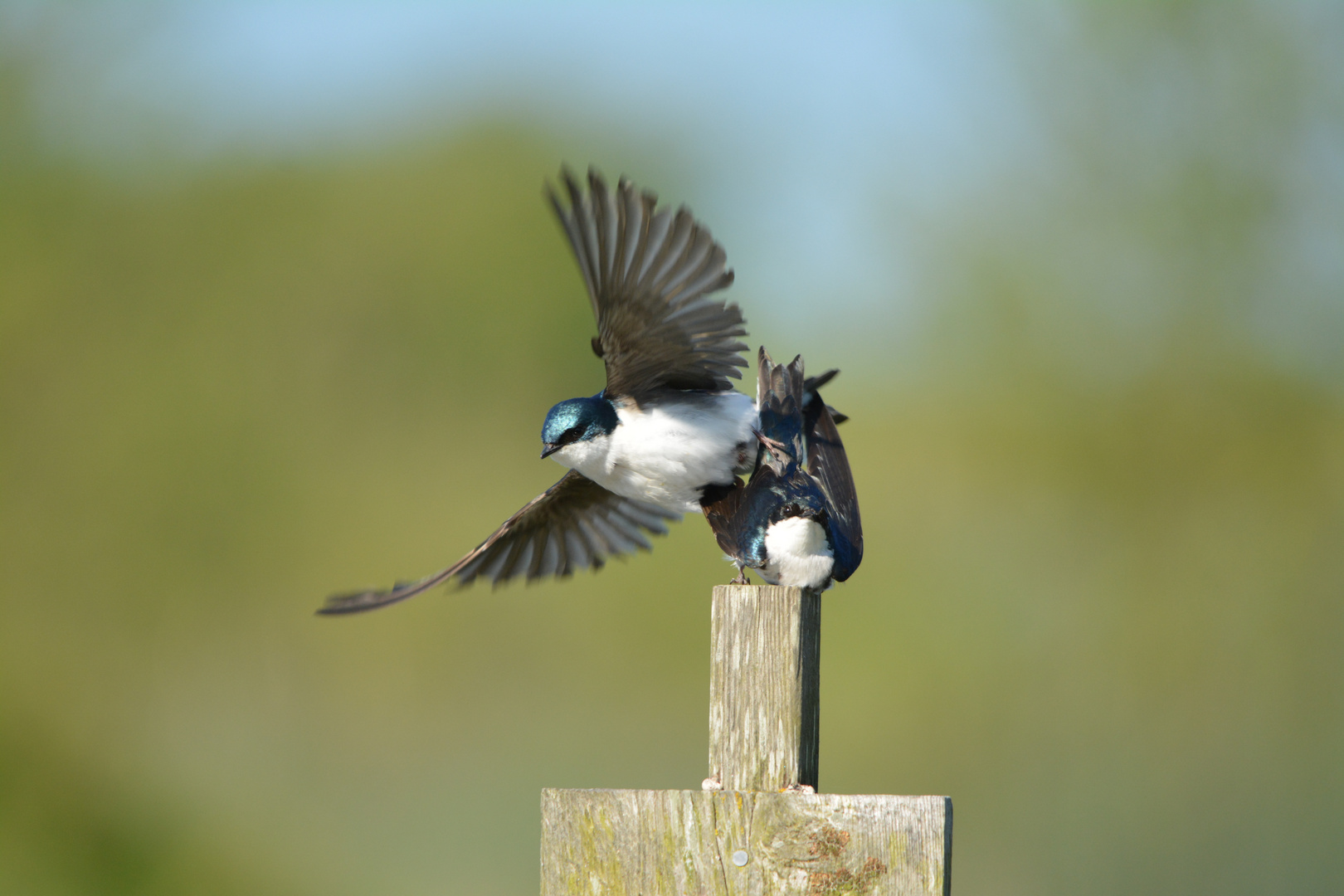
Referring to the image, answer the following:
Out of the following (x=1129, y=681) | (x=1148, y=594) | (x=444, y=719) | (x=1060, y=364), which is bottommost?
(x=444, y=719)

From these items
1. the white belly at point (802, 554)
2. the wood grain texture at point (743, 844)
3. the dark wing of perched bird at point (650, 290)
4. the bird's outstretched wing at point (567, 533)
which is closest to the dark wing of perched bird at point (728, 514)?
the white belly at point (802, 554)

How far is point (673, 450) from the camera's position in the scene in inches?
83.6

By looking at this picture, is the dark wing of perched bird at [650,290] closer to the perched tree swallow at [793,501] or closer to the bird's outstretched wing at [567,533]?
the perched tree swallow at [793,501]

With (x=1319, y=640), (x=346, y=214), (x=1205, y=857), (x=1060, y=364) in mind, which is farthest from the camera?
(x=346, y=214)

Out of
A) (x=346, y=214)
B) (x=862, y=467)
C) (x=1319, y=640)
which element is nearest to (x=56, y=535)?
(x=346, y=214)

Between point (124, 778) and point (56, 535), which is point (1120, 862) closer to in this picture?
point (124, 778)

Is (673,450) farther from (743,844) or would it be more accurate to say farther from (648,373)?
(743,844)

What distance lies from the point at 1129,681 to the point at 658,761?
3.14 meters

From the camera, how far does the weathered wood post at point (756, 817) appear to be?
3.96 ft

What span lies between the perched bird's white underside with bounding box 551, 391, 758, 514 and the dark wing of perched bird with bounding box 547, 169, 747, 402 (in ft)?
0.15

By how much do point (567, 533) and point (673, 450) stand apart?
0.63 meters

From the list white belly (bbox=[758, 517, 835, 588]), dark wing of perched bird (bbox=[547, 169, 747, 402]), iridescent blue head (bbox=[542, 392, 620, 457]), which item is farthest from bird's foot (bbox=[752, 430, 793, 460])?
white belly (bbox=[758, 517, 835, 588])

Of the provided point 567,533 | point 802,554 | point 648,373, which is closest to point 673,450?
point 648,373

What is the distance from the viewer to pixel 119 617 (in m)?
8.23
